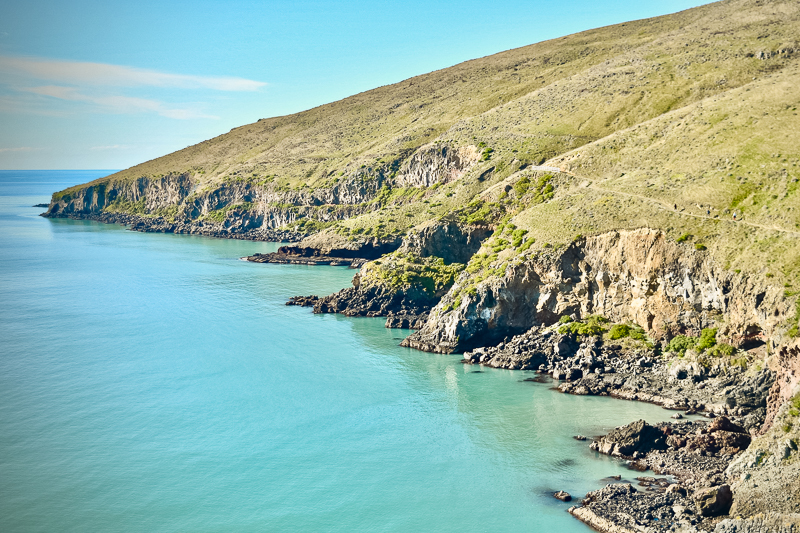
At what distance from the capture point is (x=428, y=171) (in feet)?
448

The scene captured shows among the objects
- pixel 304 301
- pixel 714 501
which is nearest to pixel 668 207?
pixel 714 501

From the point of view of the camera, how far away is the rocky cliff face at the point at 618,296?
174 ft

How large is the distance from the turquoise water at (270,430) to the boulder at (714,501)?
648 centimetres

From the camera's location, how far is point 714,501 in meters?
35.4

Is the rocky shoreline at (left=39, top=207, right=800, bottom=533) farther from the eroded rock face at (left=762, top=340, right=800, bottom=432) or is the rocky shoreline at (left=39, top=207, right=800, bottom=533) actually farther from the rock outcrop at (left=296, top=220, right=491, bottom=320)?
the rock outcrop at (left=296, top=220, right=491, bottom=320)

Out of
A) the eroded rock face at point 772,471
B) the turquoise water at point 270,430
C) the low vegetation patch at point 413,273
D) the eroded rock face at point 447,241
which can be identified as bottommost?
the turquoise water at point 270,430

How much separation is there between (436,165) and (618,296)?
247 ft

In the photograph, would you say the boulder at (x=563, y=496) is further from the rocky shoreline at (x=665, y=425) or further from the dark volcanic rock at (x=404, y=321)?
the dark volcanic rock at (x=404, y=321)

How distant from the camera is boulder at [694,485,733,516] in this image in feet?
116

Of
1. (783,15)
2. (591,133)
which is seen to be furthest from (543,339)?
(783,15)

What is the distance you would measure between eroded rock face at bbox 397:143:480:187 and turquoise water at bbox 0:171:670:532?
50.3 m

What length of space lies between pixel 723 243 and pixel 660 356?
36.4 ft

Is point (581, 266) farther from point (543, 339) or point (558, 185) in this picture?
point (558, 185)

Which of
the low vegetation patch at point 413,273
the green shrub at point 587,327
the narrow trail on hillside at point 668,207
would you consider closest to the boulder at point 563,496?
the green shrub at point 587,327
